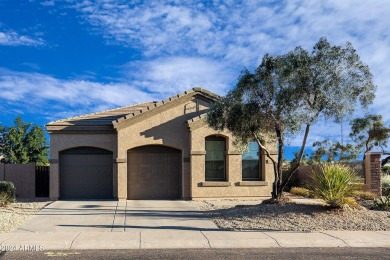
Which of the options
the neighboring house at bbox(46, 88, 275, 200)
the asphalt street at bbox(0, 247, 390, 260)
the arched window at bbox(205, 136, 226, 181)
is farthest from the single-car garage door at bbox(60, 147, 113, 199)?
the asphalt street at bbox(0, 247, 390, 260)

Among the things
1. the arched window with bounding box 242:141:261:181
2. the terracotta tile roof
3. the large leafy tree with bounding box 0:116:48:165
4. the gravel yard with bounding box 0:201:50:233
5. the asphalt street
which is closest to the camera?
the asphalt street

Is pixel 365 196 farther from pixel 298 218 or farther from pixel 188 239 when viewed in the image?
pixel 188 239

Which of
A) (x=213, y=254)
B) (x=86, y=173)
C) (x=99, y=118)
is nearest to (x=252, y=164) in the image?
(x=99, y=118)

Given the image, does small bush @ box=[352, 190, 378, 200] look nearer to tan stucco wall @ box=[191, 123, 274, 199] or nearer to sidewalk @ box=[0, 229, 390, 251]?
tan stucco wall @ box=[191, 123, 274, 199]

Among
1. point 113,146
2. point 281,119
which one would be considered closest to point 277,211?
point 281,119

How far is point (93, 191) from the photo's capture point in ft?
76.7

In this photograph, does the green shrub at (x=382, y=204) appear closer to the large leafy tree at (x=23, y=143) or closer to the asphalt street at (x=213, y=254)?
the asphalt street at (x=213, y=254)

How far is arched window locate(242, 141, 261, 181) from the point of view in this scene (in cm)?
2291

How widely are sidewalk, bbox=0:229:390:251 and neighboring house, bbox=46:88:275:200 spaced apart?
9.33 m

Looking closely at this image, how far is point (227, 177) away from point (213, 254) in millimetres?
12082

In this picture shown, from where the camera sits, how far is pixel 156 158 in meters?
23.0

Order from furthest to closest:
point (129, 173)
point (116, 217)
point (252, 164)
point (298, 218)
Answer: point (252, 164)
point (129, 173)
point (116, 217)
point (298, 218)

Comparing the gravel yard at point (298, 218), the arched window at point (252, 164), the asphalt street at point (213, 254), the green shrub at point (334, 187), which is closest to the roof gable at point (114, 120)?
the arched window at point (252, 164)

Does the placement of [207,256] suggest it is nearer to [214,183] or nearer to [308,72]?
[308,72]
